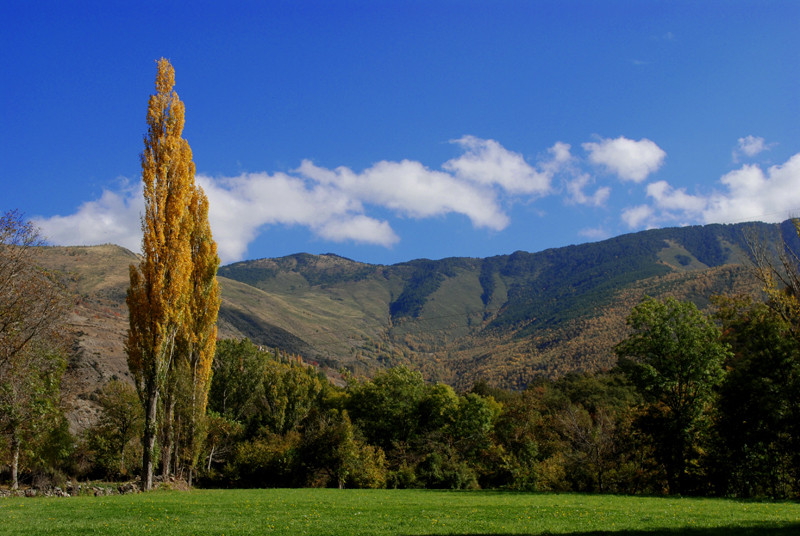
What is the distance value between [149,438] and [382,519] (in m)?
15.2

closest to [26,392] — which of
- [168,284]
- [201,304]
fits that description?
[168,284]

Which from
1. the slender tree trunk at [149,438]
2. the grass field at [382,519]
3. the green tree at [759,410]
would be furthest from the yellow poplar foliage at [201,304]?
the green tree at [759,410]

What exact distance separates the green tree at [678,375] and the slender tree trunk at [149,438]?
28307mm

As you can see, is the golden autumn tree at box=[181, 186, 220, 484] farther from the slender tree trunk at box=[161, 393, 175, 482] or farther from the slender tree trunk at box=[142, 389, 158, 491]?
the slender tree trunk at box=[142, 389, 158, 491]

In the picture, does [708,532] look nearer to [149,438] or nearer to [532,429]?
[149,438]

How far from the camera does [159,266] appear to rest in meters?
25.9

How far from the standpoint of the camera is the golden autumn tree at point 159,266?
25.3 metres

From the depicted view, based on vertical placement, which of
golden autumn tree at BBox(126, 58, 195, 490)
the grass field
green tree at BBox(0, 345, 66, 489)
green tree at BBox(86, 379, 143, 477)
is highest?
golden autumn tree at BBox(126, 58, 195, 490)

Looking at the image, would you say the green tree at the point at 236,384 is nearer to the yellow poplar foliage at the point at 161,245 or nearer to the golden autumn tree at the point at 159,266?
the golden autumn tree at the point at 159,266

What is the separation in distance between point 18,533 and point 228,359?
55463mm

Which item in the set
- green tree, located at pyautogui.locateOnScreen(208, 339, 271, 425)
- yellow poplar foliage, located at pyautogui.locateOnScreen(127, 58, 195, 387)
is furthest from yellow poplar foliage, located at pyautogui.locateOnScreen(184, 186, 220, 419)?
green tree, located at pyautogui.locateOnScreen(208, 339, 271, 425)

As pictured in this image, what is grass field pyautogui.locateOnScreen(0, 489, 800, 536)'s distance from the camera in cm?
1291

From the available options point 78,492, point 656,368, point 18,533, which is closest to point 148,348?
point 78,492

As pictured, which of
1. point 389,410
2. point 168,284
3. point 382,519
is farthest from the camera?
point 389,410
